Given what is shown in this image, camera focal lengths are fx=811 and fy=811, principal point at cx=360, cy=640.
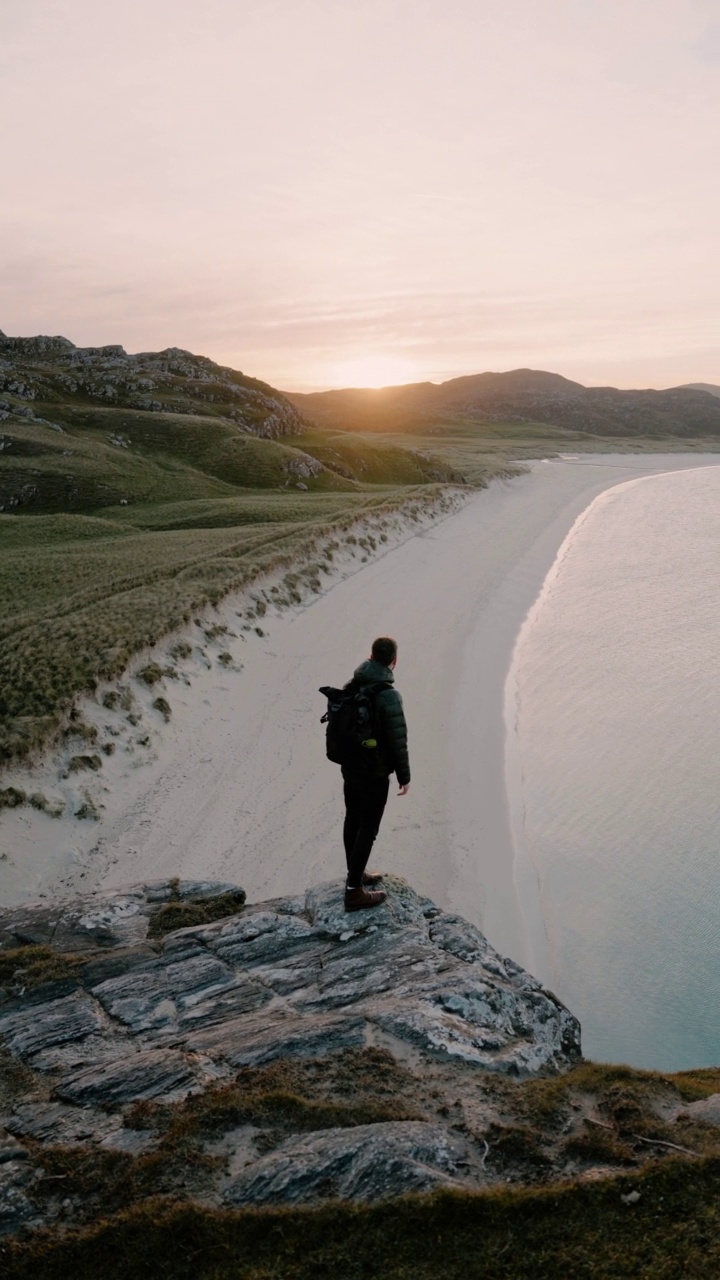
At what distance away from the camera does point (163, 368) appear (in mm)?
111750

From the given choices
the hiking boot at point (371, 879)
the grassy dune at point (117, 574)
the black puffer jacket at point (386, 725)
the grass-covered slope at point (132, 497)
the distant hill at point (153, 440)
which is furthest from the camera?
the distant hill at point (153, 440)

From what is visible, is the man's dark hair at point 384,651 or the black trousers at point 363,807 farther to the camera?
the black trousers at point 363,807

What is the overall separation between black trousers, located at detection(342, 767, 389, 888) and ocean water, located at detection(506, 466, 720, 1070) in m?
4.55

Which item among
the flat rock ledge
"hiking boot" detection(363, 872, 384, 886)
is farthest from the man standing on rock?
the flat rock ledge

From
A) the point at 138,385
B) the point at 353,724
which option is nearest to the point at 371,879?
the point at 353,724

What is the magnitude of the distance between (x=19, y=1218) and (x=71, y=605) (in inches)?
926

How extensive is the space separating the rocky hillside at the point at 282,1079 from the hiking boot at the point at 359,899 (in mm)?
197

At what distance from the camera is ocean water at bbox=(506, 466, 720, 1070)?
40.5 ft

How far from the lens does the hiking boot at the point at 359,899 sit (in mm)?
10344

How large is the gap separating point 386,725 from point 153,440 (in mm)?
72976

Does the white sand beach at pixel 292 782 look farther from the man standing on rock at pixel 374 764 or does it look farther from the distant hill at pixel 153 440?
the distant hill at pixel 153 440

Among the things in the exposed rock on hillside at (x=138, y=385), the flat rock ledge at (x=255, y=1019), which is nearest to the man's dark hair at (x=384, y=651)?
the flat rock ledge at (x=255, y=1019)

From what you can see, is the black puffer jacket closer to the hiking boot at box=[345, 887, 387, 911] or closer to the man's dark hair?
the man's dark hair

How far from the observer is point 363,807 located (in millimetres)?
10078
